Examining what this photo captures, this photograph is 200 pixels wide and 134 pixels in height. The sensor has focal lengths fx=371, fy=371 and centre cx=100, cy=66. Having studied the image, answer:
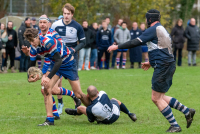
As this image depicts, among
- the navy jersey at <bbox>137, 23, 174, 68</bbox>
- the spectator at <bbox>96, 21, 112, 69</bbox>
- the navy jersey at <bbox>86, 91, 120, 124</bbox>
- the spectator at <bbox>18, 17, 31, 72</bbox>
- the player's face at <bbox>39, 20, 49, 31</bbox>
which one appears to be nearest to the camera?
the navy jersey at <bbox>137, 23, 174, 68</bbox>

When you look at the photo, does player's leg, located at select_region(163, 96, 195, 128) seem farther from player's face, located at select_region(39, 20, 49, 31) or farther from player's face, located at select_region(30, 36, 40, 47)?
player's face, located at select_region(39, 20, 49, 31)

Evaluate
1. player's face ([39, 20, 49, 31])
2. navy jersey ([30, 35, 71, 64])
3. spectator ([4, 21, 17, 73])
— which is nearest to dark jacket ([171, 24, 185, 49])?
spectator ([4, 21, 17, 73])

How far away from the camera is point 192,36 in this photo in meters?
19.4

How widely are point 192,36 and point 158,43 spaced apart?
13812mm

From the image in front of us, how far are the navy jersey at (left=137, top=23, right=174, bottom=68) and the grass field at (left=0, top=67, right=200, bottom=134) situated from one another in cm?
125

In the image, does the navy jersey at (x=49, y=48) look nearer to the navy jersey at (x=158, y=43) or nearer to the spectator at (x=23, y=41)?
the navy jersey at (x=158, y=43)

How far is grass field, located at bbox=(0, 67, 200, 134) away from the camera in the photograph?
6551 mm

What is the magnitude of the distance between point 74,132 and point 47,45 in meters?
1.56

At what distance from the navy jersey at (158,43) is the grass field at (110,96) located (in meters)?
1.25

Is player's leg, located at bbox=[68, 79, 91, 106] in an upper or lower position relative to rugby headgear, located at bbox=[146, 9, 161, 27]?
lower

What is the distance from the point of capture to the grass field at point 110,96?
21.5 feet

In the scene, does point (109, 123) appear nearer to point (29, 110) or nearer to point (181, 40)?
point (29, 110)

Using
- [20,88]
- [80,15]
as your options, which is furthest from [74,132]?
[80,15]

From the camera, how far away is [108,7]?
25.1m
